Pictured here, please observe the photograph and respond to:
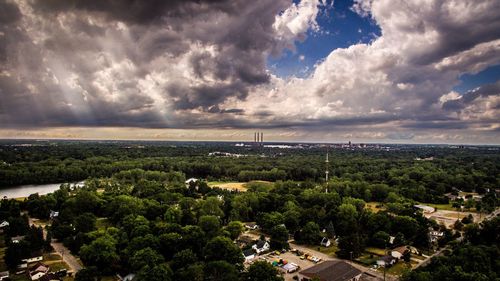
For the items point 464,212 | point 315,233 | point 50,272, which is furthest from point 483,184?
point 50,272

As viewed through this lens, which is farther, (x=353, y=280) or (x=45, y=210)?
(x=45, y=210)

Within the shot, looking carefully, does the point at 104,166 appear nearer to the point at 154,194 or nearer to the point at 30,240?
the point at 154,194

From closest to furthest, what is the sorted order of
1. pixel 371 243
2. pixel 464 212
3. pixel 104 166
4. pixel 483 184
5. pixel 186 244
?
pixel 186 244
pixel 371 243
pixel 464 212
pixel 483 184
pixel 104 166

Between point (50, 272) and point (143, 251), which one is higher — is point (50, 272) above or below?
below

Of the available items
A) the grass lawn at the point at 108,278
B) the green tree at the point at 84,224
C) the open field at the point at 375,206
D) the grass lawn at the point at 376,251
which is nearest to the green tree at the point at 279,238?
the grass lawn at the point at 376,251

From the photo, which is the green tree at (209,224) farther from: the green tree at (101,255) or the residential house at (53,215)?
the residential house at (53,215)

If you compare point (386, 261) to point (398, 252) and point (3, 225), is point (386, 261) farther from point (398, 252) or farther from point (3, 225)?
point (3, 225)

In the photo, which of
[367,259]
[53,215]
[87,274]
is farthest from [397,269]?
[53,215]
